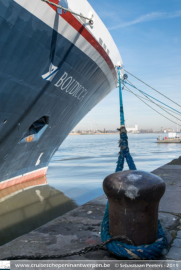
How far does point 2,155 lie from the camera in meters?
6.92

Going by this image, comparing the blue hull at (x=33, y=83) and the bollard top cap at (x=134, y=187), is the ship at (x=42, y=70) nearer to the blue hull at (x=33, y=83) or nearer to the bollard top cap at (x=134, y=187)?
the blue hull at (x=33, y=83)

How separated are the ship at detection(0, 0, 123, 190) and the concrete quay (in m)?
3.47

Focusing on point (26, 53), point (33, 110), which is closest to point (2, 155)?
point (33, 110)

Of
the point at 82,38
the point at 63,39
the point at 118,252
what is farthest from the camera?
the point at 82,38

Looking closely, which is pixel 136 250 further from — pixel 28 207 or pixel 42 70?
pixel 28 207

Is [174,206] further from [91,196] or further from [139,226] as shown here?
Answer: [91,196]

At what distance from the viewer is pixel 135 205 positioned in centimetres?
246

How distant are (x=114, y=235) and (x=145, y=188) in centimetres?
69

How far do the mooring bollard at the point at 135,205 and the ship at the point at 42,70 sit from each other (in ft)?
12.9

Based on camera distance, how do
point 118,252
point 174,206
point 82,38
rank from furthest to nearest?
point 82,38, point 174,206, point 118,252

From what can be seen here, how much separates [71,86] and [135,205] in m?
5.86

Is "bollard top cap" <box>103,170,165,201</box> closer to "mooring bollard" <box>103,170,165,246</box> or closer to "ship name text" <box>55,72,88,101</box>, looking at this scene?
"mooring bollard" <box>103,170,165,246</box>

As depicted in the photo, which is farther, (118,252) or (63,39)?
(63,39)

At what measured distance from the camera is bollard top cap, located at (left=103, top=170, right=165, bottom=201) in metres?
2.43
